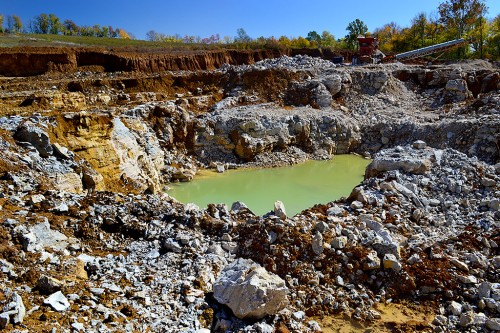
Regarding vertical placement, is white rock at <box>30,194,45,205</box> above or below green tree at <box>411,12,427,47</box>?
below

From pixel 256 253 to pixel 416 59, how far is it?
2950 cm

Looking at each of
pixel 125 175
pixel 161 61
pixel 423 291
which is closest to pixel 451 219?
pixel 423 291

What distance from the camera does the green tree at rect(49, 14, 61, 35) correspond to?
2931 inches

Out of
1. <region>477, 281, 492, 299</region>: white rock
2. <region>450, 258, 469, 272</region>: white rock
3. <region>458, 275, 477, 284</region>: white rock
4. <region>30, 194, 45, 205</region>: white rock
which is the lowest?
<region>477, 281, 492, 299</region>: white rock

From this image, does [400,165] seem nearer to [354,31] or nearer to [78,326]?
[78,326]

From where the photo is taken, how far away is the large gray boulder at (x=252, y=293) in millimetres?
6164

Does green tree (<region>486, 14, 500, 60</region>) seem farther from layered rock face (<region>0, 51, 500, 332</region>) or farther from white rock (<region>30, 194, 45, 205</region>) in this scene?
white rock (<region>30, 194, 45, 205</region>)

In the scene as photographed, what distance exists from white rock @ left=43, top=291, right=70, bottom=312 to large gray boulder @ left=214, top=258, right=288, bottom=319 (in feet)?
7.43

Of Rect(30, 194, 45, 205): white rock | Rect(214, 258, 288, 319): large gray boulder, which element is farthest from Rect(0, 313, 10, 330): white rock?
Rect(30, 194, 45, 205): white rock

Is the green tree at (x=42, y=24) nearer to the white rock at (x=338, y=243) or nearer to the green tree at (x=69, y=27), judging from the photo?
the green tree at (x=69, y=27)

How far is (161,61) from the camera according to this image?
2755 centimetres

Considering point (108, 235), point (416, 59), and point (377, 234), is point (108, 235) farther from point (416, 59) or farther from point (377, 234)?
point (416, 59)

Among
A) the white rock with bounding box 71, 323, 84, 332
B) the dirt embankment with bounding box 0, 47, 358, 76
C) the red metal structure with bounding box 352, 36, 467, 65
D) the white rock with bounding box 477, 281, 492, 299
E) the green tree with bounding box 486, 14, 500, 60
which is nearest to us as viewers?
the white rock with bounding box 71, 323, 84, 332

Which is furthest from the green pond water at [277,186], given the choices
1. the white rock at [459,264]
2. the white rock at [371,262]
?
the white rock at [459,264]
